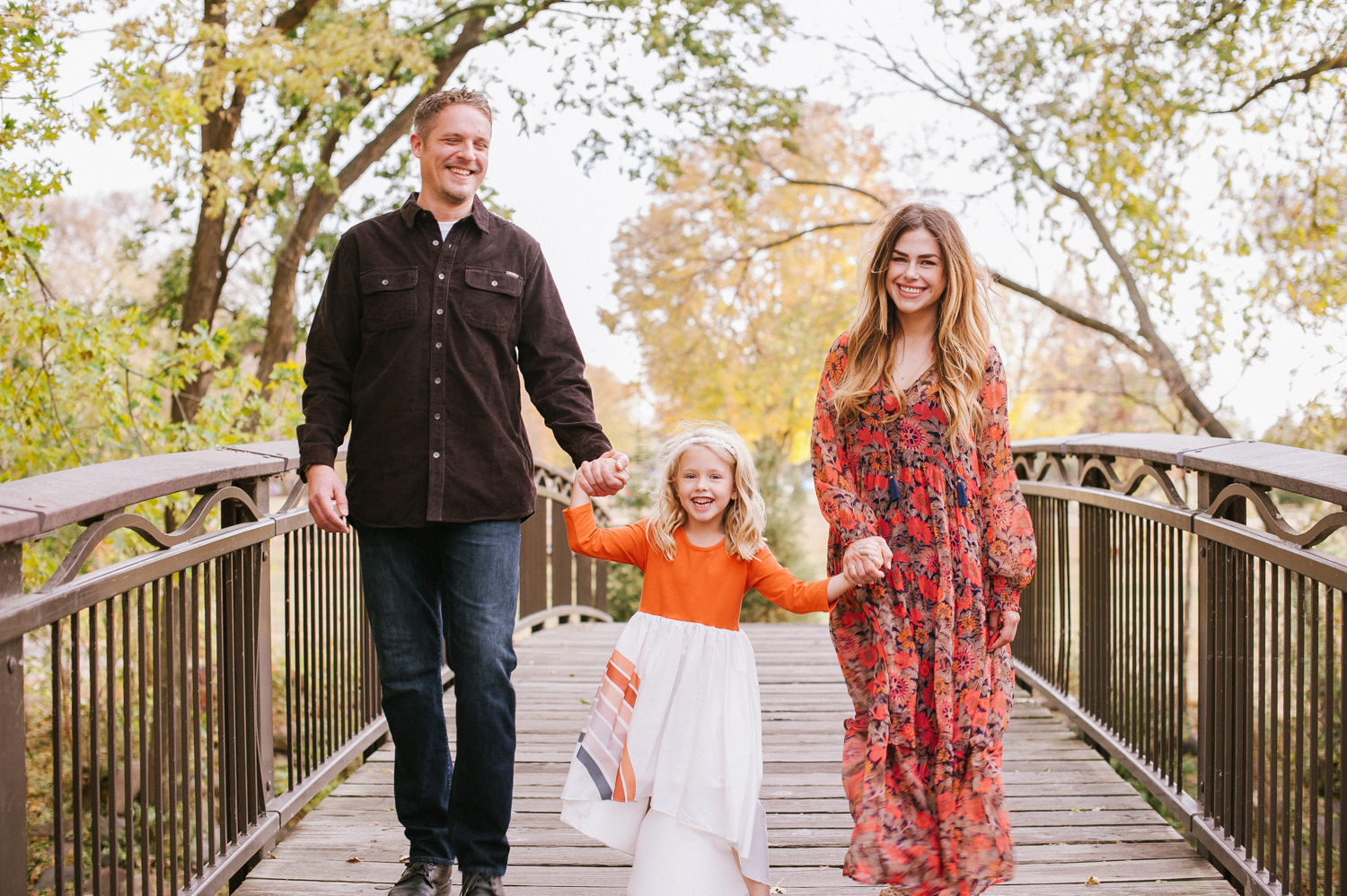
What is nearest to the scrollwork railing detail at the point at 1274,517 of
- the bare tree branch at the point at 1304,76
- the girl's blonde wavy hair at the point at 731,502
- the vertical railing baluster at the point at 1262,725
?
the vertical railing baluster at the point at 1262,725

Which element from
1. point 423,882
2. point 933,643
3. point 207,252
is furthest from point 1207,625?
point 207,252

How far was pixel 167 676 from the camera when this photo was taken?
86.1 inches

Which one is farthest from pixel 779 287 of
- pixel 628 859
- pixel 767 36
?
pixel 628 859

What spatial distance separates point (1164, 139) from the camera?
7898 mm

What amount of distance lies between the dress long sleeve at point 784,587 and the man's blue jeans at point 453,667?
59 centimetres

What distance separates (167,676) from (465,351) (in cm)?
96

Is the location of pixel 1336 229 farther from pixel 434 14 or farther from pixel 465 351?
pixel 434 14

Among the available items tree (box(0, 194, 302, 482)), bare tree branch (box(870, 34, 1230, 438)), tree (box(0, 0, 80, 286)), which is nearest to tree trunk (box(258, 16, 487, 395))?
tree (box(0, 194, 302, 482))

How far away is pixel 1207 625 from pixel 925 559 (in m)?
1.04

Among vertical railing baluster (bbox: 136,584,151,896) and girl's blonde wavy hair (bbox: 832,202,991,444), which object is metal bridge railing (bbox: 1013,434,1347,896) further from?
vertical railing baluster (bbox: 136,584,151,896)

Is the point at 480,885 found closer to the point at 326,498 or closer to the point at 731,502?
the point at 326,498

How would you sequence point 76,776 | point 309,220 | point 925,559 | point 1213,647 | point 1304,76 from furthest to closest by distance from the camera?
1. point 309,220
2. point 1304,76
3. point 1213,647
4. point 925,559
5. point 76,776

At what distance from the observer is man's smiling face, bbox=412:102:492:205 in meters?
2.28

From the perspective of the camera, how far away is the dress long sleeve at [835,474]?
229cm
